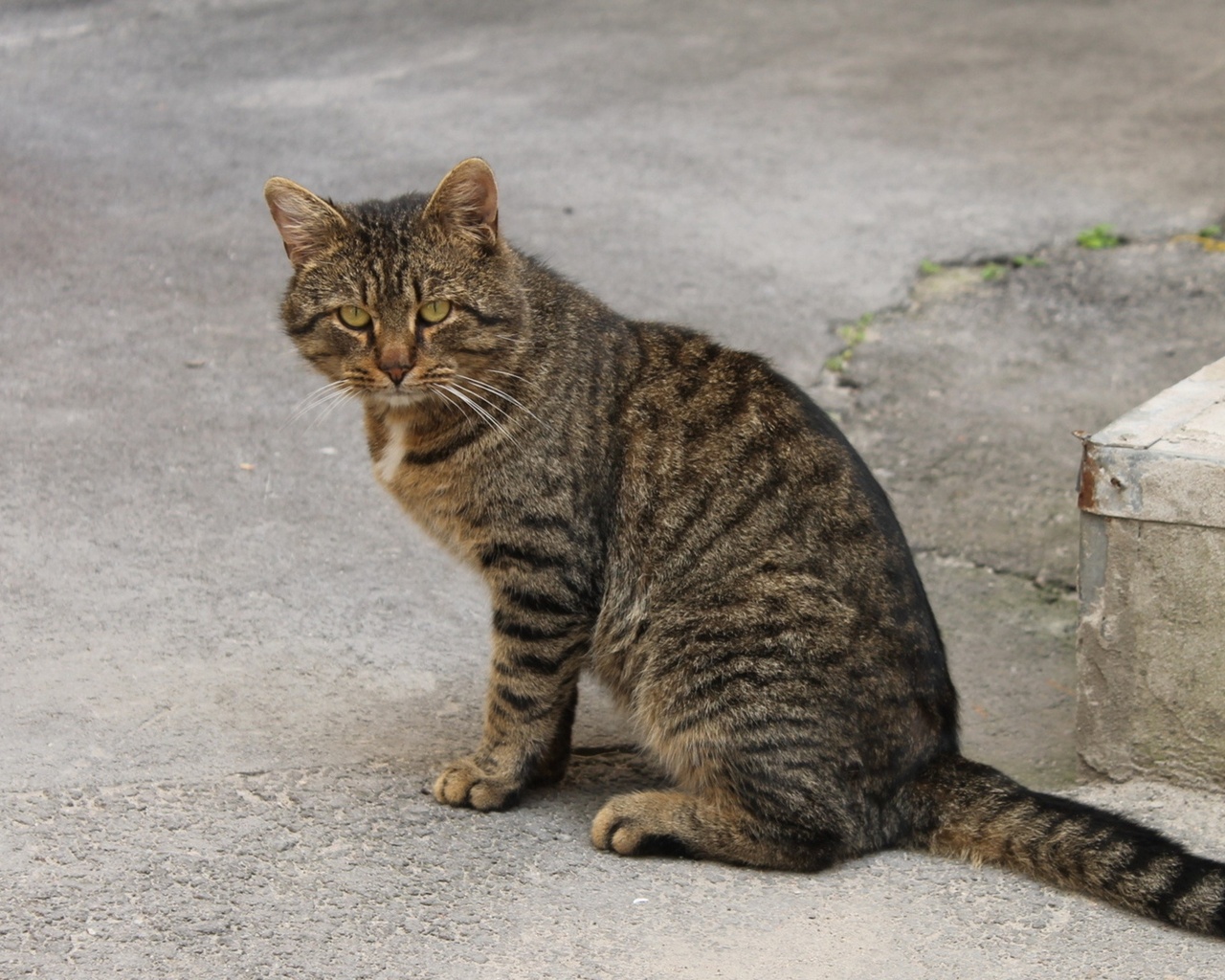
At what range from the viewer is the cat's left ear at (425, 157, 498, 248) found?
3.62 metres

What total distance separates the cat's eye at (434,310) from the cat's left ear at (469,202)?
21 cm

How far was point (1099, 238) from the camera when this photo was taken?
7.55m

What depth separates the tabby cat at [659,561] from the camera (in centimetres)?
353

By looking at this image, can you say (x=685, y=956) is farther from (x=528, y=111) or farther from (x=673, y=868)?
(x=528, y=111)

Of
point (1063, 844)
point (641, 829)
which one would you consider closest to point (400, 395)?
point (641, 829)

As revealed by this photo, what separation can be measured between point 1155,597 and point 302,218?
241 cm

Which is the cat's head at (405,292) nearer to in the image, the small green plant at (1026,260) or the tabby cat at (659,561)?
the tabby cat at (659,561)

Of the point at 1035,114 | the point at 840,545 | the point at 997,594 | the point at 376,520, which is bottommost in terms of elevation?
the point at 997,594

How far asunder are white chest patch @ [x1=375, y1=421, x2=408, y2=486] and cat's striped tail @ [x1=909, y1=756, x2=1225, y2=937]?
156cm

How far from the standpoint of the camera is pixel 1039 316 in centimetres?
690

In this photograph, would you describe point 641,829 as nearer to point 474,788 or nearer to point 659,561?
point 474,788

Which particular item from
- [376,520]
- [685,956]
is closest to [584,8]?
[376,520]

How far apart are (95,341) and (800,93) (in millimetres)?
5286

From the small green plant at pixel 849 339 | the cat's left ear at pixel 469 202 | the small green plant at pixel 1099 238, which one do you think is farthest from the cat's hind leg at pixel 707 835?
the small green plant at pixel 1099 238
